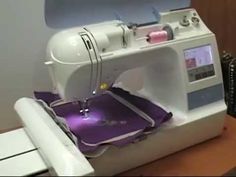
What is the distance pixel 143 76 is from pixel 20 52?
17.3 inches

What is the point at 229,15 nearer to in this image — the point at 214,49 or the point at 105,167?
the point at 214,49

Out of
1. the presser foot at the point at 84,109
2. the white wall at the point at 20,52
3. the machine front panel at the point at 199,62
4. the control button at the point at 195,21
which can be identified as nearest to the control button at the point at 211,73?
the machine front panel at the point at 199,62

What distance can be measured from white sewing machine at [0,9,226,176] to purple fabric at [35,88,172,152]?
0.03 m

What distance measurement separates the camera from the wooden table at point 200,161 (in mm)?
816

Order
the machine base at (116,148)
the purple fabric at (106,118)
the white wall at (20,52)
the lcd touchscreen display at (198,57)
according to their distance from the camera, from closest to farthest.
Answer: the machine base at (116,148) → the purple fabric at (106,118) → the lcd touchscreen display at (198,57) → the white wall at (20,52)

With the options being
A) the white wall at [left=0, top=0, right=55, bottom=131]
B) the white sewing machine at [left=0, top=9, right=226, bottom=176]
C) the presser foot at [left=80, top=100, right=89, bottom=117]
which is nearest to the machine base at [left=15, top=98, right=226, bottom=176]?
the white sewing machine at [left=0, top=9, right=226, bottom=176]

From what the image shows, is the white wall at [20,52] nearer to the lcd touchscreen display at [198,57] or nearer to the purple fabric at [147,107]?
the purple fabric at [147,107]

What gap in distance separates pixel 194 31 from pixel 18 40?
23.4 inches

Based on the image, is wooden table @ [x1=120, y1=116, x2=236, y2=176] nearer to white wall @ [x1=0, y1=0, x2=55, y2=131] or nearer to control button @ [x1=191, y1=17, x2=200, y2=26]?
control button @ [x1=191, y1=17, x2=200, y2=26]

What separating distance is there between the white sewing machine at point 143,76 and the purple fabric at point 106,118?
0.09 ft

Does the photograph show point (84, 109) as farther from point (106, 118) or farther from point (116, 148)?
point (116, 148)

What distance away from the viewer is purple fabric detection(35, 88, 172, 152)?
861 millimetres

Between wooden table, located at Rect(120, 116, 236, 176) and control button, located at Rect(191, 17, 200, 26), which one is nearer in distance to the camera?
wooden table, located at Rect(120, 116, 236, 176)

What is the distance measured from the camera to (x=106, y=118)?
963 mm
